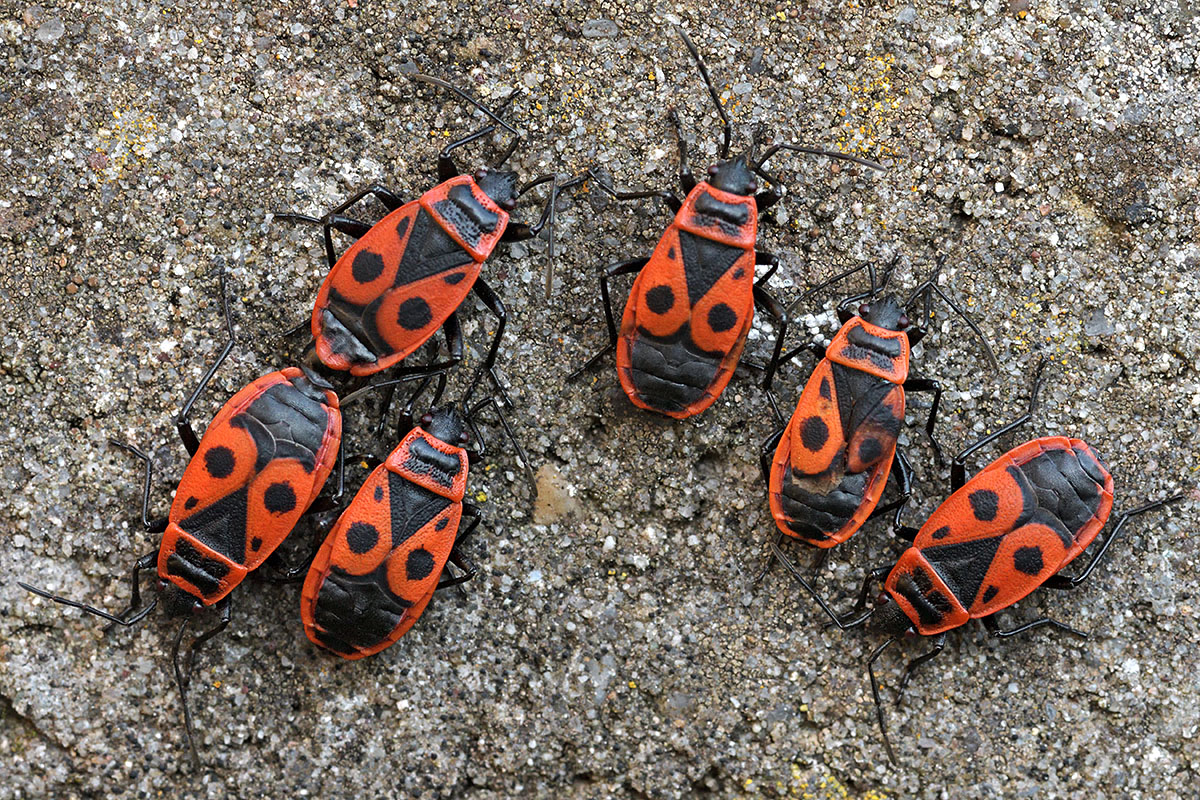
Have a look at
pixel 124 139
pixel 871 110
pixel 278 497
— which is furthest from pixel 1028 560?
pixel 124 139

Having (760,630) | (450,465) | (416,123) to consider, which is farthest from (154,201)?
(760,630)

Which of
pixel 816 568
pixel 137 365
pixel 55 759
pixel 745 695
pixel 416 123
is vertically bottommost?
pixel 55 759

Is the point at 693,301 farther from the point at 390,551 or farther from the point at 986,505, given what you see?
the point at 390,551

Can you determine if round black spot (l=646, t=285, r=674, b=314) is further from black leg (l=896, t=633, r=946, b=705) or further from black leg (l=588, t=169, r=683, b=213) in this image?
black leg (l=896, t=633, r=946, b=705)

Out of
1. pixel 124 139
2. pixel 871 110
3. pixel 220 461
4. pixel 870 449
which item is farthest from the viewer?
pixel 871 110

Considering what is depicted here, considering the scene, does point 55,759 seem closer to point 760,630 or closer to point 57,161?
point 57,161

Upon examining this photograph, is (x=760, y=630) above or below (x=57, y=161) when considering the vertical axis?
below

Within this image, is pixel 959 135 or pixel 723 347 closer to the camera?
pixel 723 347
